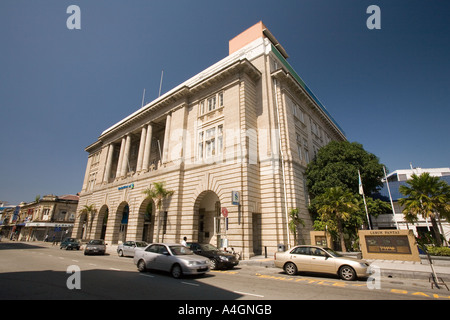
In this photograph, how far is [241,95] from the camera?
23422 mm

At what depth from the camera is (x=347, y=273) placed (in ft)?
33.2

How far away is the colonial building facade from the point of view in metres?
20.3

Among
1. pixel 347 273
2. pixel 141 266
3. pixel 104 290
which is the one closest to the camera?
pixel 104 290

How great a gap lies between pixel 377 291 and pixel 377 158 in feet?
79.2

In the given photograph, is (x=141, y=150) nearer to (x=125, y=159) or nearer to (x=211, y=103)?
(x=125, y=159)

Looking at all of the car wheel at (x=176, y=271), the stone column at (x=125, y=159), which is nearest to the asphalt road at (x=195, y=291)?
the car wheel at (x=176, y=271)

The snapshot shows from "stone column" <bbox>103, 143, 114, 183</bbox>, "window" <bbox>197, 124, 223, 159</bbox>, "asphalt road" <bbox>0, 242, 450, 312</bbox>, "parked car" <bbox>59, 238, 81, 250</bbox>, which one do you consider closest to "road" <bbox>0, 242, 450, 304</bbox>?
"asphalt road" <bbox>0, 242, 450, 312</bbox>

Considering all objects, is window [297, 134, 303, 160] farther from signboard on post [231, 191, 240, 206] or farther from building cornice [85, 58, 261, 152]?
signboard on post [231, 191, 240, 206]

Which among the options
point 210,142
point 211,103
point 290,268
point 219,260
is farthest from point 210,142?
point 290,268

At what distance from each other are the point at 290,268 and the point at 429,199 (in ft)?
44.5

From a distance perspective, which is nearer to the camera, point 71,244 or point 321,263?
point 321,263

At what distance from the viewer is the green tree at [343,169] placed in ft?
78.8

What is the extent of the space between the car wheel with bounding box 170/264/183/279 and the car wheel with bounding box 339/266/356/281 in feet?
24.6
